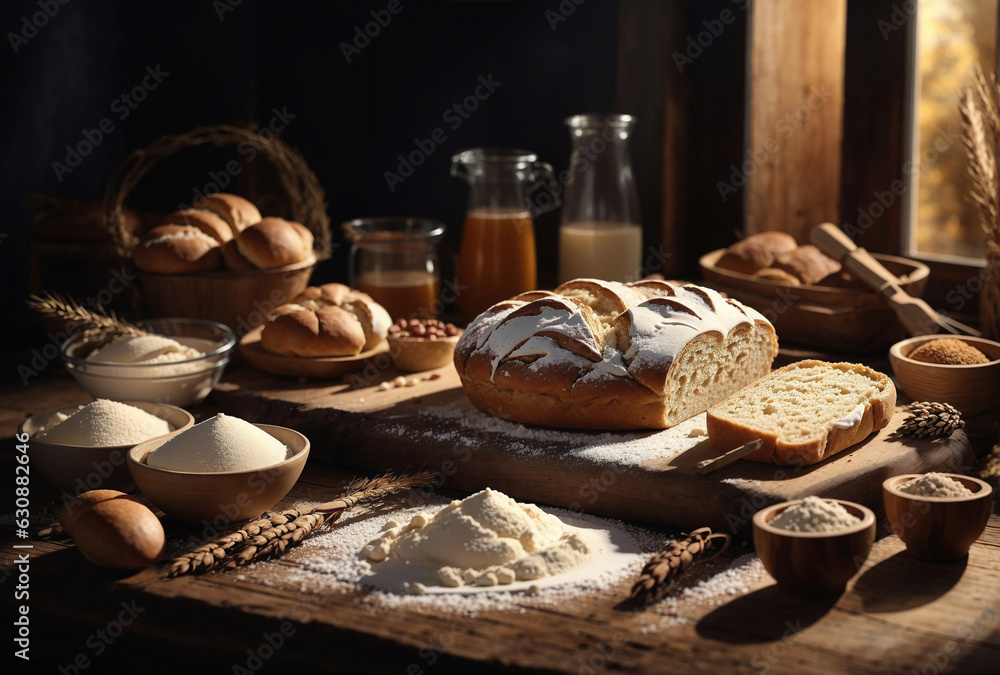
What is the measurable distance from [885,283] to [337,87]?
81.5 inches

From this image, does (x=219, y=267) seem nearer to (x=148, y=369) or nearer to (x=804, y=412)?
(x=148, y=369)

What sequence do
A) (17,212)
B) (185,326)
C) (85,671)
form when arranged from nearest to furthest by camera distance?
(85,671) → (185,326) → (17,212)

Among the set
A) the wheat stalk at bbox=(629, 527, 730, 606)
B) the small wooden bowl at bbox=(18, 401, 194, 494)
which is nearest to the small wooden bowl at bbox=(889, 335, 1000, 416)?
the wheat stalk at bbox=(629, 527, 730, 606)

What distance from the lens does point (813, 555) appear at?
67.5 inches

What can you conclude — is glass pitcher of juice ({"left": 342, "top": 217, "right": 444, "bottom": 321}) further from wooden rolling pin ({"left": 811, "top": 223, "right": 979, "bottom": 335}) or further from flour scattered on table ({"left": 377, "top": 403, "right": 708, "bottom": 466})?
wooden rolling pin ({"left": 811, "top": 223, "right": 979, "bottom": 335})

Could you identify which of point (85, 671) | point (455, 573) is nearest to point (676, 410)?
point (455, 573)

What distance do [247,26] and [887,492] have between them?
9.16 ft

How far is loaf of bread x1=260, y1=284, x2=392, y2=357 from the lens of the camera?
2.76 metres

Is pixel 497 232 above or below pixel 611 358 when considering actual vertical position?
above

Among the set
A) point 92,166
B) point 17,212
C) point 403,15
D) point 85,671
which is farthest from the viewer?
point 403,15


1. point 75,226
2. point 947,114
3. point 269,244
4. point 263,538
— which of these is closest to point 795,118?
point 947,114

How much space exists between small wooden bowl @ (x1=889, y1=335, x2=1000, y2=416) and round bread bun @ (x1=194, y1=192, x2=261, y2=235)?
1889mm

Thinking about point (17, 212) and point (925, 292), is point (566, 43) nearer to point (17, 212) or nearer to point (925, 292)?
point (925, 292)

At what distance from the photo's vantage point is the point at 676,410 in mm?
2355
